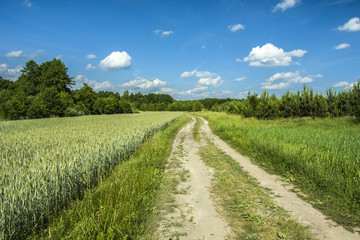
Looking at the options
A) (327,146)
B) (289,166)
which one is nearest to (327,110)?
(327,146)

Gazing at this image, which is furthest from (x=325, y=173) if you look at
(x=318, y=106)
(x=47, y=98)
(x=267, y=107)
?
(x=47, y=98)

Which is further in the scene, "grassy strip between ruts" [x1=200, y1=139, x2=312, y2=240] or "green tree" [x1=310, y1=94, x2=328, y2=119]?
"green tree" [x1=310, y1=94, x2=328, y2=119]

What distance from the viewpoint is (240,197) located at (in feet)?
14.5

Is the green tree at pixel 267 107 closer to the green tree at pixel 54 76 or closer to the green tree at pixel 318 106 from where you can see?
the green tree at pixel 318 106

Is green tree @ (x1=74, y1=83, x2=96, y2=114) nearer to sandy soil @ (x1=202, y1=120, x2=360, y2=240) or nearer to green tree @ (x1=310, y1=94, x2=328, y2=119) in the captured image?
green tree @ (x1=310, y1=94, x2=328, y2=119)

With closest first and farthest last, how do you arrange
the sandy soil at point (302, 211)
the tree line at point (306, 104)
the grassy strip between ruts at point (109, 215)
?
the grassy strip between ruts at point (109, 215) < the sandy soil at point (302, 211) < the tree line at point (306, 104)

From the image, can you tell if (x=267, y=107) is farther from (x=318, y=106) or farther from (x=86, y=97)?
(x=86, y=97)

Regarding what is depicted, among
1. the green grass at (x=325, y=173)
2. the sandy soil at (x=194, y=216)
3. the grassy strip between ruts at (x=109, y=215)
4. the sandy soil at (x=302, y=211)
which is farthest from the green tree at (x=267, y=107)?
the grassy strip between ruts at (x=109, y=215)

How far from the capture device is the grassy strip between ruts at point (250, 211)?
3.09 m

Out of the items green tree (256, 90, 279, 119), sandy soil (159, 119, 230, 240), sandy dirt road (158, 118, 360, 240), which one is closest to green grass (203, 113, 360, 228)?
sandy dirt road (158, 118, 360, 240)

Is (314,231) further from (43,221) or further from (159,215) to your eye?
(43,221)

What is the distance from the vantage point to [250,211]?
376cm

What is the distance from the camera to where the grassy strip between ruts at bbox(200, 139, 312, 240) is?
309 centimetres

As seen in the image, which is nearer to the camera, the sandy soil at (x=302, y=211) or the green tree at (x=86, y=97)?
the sandy soil at (x=302, y=211)
